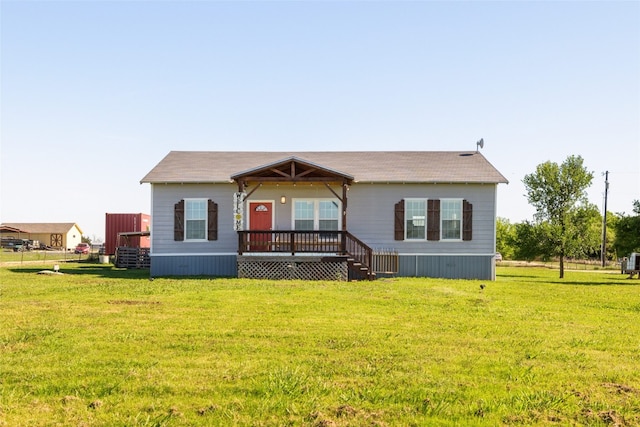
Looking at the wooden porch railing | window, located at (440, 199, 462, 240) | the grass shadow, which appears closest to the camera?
the wooden porch railing

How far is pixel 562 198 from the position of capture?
27.8 metres

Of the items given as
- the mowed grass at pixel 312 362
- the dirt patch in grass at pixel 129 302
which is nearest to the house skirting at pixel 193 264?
the mowed grass at pixel 312 362

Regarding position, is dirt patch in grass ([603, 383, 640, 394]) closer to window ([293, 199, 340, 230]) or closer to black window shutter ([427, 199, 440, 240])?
black window shutter ([427, 199, 440, 240])

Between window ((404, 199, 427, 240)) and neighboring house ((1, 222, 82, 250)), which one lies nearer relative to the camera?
window ((404, 199, 427, 240))

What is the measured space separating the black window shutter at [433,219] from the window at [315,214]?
346cm

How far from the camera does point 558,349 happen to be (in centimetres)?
795

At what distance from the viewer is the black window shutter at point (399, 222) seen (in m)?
21.1

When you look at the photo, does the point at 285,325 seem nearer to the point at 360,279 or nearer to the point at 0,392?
the point at 0,392

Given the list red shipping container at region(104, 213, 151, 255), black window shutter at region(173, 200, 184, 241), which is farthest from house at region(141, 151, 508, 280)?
red shipping container at region(104, 213, 151, 255)

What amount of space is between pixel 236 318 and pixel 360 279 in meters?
10.3

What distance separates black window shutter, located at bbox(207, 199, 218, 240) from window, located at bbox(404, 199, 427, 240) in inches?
284

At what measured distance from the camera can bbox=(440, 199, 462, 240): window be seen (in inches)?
834

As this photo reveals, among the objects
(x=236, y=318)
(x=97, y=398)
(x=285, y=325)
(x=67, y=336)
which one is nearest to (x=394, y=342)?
(x=285, y=325)

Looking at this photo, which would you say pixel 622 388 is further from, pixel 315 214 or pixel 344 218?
pixel 315 214
